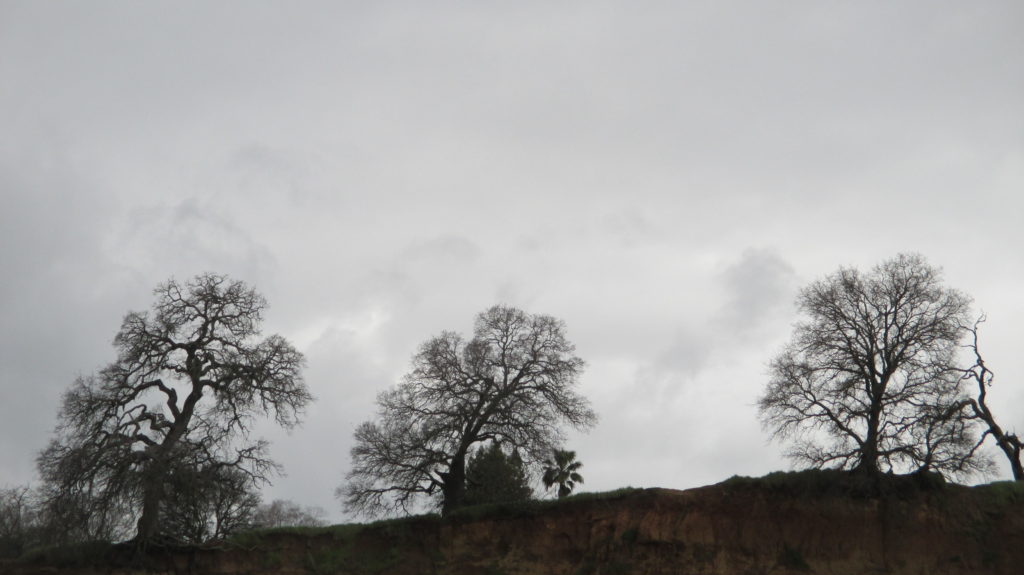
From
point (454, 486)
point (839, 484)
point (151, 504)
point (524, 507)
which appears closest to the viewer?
point (839, 484)

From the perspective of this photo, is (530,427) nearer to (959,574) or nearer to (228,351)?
(228,351)

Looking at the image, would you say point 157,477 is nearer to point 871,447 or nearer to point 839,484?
point 839,484

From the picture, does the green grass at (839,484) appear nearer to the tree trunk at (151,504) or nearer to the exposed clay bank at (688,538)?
the exposed clay bank at (688,538)

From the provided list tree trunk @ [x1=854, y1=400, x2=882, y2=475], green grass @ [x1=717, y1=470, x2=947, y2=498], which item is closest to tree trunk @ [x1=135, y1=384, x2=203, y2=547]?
green grass @ [x1=717, y1=470, x2=947, y2=498]

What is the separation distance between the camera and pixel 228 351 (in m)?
31.2

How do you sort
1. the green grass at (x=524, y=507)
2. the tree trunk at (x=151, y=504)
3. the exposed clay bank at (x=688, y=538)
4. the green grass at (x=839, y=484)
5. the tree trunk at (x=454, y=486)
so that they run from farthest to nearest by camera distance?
the tree trunk at (x=454, y=486), the green grass at (x=524, y=507), the tree trunk at (x=151, y=504), the green grass at (x=839, y=484), the exposed clay bank at (x=688, y=538)

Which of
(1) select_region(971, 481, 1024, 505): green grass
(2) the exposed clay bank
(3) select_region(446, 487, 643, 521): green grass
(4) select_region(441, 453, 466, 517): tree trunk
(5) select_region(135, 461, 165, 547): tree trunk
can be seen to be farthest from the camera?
(4) select_region(441, 453, 466, 517): tree trunk

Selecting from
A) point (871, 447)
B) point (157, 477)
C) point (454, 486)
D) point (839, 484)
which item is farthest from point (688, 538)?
point (157, 477)

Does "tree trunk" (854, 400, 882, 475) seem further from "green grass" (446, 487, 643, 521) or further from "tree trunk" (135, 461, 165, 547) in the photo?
"tree trunk" (135, 461, 165, 547)

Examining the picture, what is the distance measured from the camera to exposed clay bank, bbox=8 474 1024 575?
83.0 ft

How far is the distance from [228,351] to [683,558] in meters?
18.3

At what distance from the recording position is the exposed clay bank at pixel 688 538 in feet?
83.0

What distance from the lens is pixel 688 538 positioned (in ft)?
88.7

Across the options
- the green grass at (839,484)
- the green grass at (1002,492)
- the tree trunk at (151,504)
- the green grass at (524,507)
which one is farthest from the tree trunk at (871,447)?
the tree trunk at (151,504)
